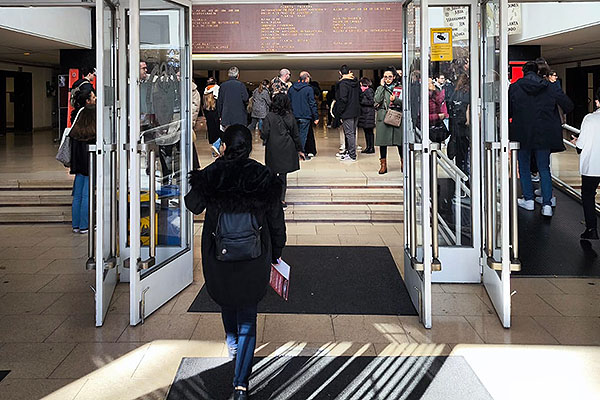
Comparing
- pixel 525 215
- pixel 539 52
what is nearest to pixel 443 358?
pixel 525 215

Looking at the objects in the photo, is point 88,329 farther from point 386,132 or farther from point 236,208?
point 386,132

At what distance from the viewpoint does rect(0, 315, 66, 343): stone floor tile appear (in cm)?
355

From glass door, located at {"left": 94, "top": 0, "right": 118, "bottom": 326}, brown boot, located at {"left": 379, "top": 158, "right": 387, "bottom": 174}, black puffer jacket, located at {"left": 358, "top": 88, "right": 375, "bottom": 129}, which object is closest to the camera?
glass door, located at {"left": 94, "top": 0, "right": 118, "bottom": 326}

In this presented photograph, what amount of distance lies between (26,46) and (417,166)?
36.2 feet

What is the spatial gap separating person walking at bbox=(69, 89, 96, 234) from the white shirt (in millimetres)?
4386

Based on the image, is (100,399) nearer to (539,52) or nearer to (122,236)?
(122,236)

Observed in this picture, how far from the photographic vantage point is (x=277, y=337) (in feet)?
11.6

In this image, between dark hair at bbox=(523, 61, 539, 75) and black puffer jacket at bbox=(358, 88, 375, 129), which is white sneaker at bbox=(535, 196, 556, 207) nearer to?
dark hair at bbox=(523, 61, 539, 75)

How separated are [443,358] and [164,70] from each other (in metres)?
2.73

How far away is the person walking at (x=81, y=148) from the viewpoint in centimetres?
545

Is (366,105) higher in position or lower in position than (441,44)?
higher

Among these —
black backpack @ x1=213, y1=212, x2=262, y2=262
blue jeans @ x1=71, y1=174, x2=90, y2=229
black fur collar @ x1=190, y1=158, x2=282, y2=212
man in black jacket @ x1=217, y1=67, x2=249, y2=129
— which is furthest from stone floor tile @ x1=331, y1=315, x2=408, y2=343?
man in black jacket @ x1=217, y1=67, x2=249, y2=129

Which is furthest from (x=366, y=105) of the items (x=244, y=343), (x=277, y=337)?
(x=244, y=343)

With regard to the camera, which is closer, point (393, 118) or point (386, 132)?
point (393, 118)
